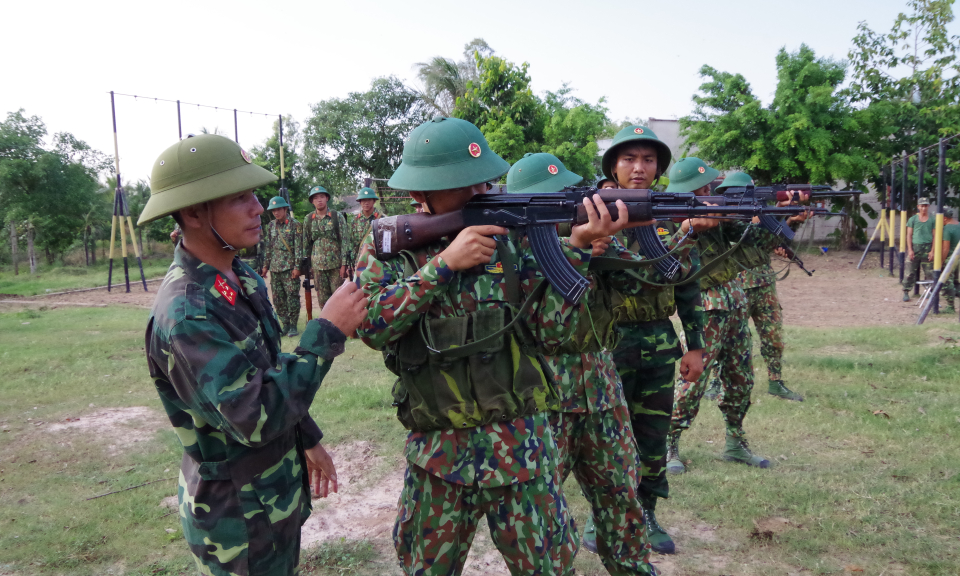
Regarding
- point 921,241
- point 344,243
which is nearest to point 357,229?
point 344,243

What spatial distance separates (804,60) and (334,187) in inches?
951

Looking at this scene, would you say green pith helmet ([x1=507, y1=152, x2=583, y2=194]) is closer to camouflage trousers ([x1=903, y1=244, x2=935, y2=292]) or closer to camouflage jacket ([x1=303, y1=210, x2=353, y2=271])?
camouflage jacket ([x1=303, y1=210, x2=353, y2=271])

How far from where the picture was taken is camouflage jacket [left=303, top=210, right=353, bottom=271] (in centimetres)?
1059

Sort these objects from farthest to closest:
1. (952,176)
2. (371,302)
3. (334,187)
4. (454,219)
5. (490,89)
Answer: (334,187) → (952,176) → (490,89) → (454,219) → (371,302)

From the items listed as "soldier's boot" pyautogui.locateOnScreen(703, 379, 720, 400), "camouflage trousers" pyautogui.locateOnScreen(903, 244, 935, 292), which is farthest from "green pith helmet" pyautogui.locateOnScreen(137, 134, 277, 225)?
"camouflage trousers" pyautogui.locateOnScreen(903, 244, 935, 292)

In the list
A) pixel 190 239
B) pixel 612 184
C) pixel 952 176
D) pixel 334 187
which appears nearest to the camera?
pixel 190 239

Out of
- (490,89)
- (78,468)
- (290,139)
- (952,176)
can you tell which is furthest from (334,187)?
(78,468)

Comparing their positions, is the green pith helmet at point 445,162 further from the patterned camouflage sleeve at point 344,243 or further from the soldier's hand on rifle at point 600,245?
the patterned camouflage sleeve at point 344,243

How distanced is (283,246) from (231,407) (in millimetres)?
9378

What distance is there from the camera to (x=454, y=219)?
2359 millimetres

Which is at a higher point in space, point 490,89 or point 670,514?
point 490,89

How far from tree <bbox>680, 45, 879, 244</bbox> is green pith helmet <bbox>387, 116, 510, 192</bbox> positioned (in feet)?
69.4

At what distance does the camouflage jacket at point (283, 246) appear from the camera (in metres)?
10.5

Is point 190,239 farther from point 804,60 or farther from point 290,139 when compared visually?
point 290,139
